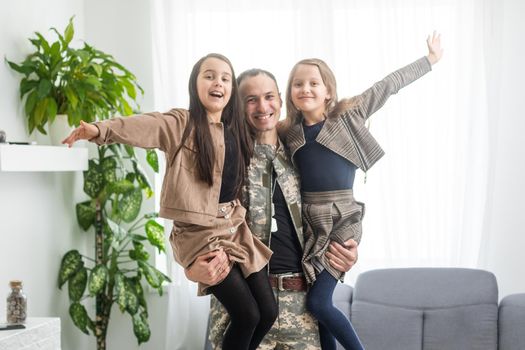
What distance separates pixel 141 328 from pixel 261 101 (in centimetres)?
201

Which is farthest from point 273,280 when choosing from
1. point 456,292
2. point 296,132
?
point 456,292

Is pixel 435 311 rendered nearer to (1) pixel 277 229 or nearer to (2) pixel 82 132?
(1) pixel 277 229

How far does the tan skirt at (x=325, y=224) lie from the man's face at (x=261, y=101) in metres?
0.28

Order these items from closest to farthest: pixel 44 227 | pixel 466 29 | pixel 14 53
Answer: pixel 14 53 < pixel 44 227 < pixel 466 29

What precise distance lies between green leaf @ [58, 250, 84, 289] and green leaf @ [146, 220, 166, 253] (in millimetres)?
383

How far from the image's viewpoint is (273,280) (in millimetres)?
2641

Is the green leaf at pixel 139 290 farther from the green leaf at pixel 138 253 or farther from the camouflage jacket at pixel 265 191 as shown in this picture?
the camouflage jacket at pixel 265 191

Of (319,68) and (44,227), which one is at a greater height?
(319,68)

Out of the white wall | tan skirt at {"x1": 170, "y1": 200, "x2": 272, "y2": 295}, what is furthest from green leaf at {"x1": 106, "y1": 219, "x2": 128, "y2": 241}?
the white wall

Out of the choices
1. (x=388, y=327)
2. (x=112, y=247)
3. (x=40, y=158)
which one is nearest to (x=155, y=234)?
(x=112, y=247)

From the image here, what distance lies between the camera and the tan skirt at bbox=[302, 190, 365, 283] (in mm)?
2639

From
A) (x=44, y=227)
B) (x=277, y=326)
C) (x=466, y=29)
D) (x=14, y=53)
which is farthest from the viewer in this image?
(x=466, y=29)

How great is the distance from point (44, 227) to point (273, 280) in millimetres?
1797

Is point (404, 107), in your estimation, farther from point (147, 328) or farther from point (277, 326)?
point (277, 326)
